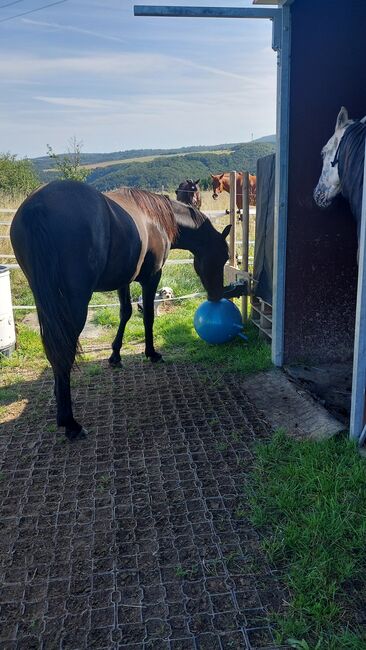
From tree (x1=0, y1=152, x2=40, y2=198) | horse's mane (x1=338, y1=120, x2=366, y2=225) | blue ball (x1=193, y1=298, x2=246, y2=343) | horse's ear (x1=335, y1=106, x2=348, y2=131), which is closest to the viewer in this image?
horse's mane (x1=338, y1=120, x2=366, y2=225)

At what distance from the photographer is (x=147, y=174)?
77.8 ft

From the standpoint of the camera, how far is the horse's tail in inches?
118

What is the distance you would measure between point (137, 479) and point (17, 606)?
1.00 m

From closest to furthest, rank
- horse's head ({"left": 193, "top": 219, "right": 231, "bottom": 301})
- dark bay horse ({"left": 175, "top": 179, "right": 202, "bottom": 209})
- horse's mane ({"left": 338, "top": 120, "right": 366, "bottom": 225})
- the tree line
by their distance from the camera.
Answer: horse's mane ({"left": 338, "top": 120, "right": 366, "bottom": 225}) < horse's head ({"left": 193, "top": 219, "right": 231, "bottom": 301}) < dark bay horse ({"left": 175, "top": 179, "right": 202, "bottom": 209}) < the tree line

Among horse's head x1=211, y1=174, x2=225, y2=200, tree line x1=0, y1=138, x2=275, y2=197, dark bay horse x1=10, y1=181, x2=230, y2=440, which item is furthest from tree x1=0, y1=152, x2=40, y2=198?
dark bay horse x1=10, y1=181, x2=230, y2=440

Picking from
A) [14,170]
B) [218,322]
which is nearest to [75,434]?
[218,322]

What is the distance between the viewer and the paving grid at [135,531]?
6.00 feet

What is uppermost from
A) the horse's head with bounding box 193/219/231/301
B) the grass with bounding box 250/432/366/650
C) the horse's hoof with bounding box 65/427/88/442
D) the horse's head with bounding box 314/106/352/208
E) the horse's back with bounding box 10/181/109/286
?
the horse's head with bounding box 314/106/352/208

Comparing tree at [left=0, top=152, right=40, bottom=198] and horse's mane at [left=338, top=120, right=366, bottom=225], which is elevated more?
tree at [left=0, top=152, right=40, bottom=198]

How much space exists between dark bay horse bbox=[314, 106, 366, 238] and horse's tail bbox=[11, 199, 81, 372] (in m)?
2.12

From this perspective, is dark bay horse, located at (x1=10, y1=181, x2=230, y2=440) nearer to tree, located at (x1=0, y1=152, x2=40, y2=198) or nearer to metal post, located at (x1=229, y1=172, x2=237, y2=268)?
metal post, located at (x1=229, y1=172, x2=237, y2=268)

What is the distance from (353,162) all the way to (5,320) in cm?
366

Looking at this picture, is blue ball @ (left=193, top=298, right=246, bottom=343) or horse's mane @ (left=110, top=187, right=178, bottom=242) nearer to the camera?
horse's mane @ (left=110, top=187, right=178, bottom=242)

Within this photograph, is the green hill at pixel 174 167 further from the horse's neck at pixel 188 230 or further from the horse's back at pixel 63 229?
the horse's back at pixel 63 229
